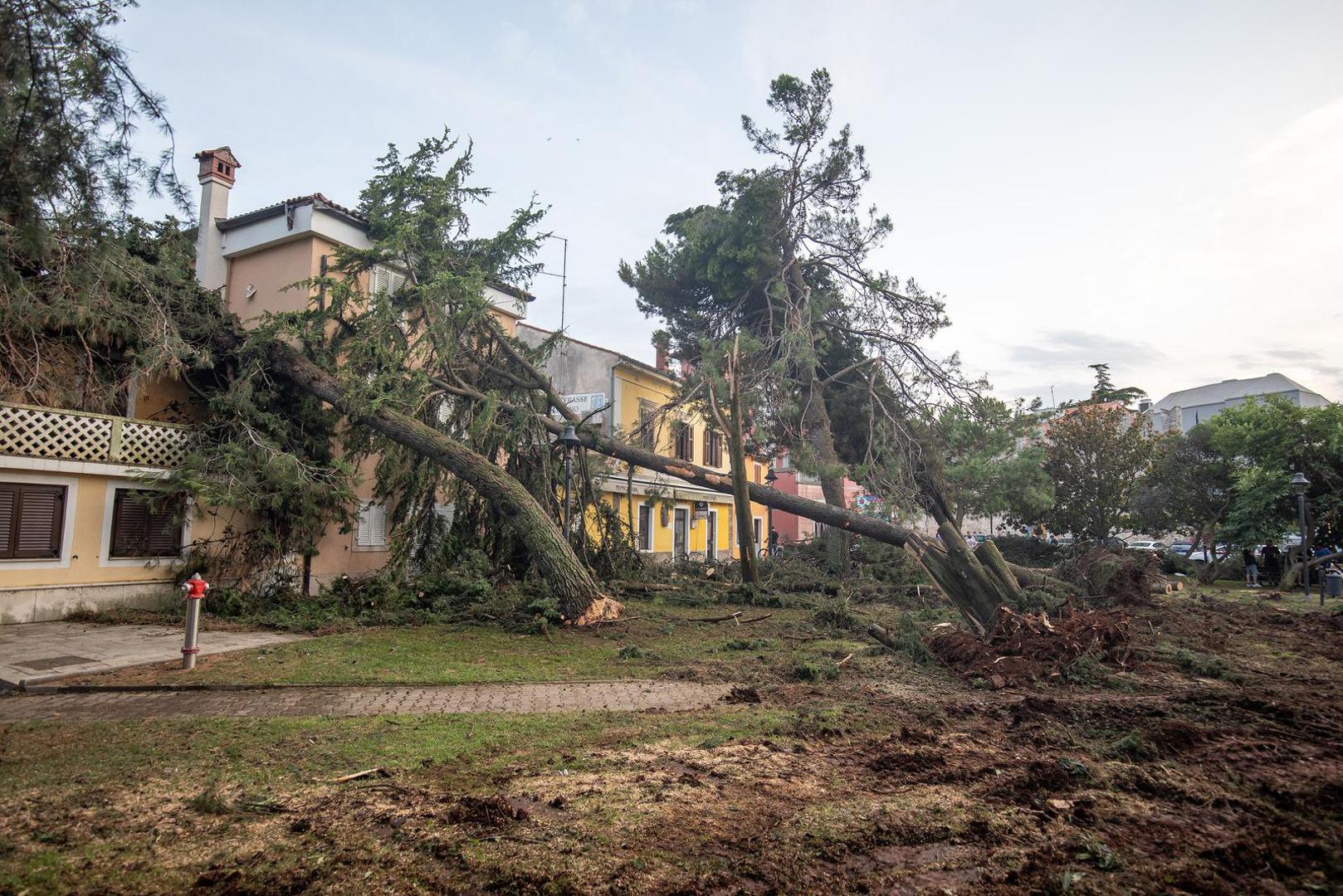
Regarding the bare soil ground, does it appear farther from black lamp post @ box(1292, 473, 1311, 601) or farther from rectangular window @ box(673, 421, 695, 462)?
rectangular window @ box(673, 421, 695, 462)

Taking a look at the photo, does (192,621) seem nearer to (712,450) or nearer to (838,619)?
(838,619)

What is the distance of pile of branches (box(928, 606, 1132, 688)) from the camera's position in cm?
748

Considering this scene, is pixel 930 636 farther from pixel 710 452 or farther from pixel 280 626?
pixel 710 452

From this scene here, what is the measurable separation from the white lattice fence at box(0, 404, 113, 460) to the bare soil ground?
745 cm

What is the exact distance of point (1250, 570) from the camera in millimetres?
21547

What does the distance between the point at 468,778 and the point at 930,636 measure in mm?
6883

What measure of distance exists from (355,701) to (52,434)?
8527 mm

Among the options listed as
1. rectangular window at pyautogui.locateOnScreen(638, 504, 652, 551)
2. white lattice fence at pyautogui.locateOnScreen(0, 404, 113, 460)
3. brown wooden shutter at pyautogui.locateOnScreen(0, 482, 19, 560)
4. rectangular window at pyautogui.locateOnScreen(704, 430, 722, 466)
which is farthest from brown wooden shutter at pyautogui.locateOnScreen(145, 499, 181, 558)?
rectangular window at pyautogui.locateOnScreen(704, 430, 722, 466)

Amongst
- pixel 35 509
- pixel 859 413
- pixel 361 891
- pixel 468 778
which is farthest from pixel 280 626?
pixel 859 413

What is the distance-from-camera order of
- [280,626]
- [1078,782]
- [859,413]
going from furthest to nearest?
[859,413]
[280,626]
[1078,782]

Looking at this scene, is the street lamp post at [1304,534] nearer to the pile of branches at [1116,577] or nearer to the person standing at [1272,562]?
the person standing at [1272,562]

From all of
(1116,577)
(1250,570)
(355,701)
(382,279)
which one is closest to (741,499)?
(1116,577)

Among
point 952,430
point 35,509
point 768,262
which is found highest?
point 768,262

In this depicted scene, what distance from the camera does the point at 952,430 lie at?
714 inches
